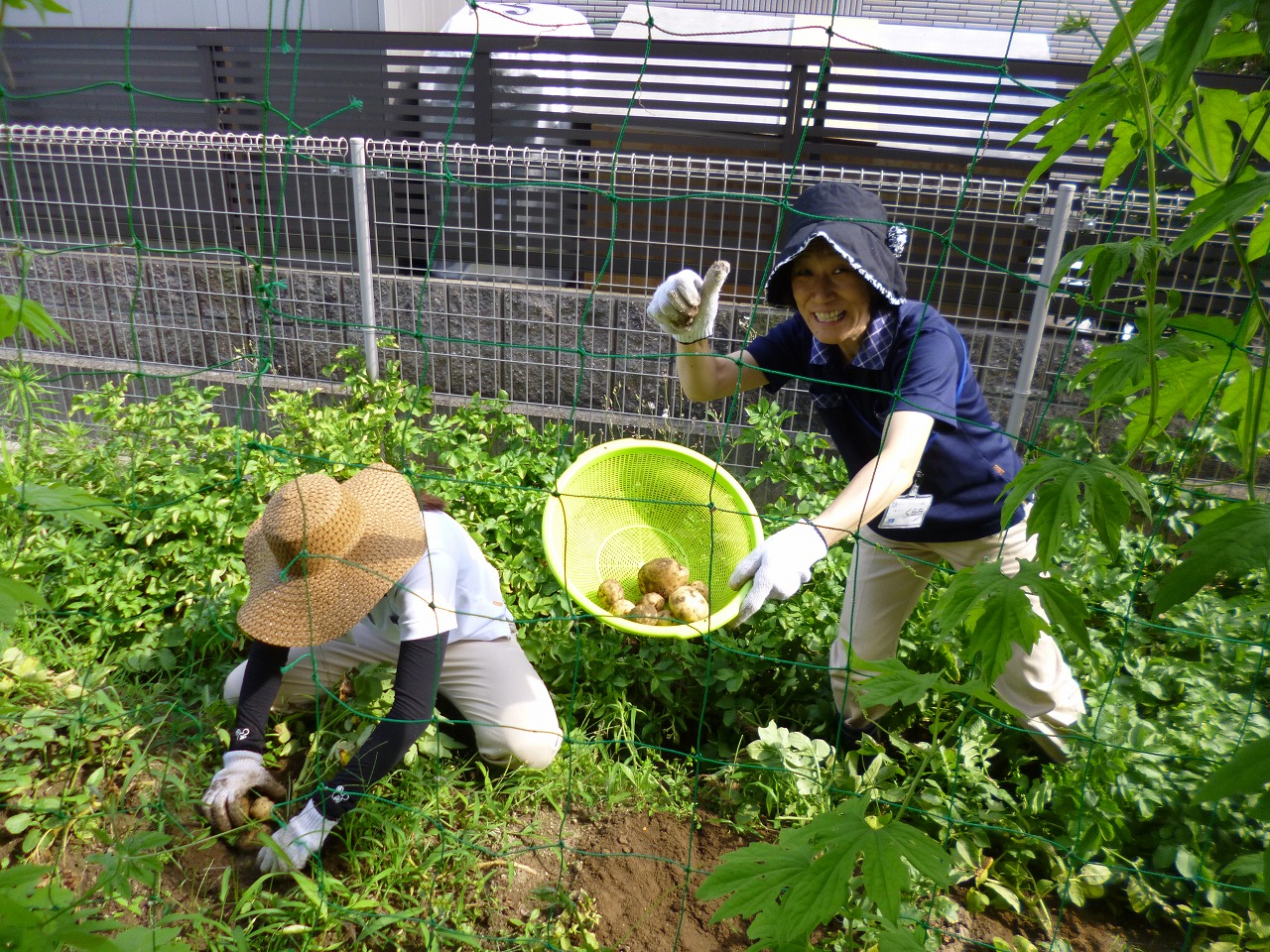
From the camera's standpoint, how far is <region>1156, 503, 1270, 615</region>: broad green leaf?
0.90m

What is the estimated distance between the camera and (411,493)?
2.16 m

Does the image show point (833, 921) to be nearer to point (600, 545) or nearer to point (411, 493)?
point (600, 545)

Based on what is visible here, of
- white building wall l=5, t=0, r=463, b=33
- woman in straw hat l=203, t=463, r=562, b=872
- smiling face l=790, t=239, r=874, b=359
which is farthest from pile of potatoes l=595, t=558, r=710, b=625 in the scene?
white building wall l=5, t=0, r=463, b=33

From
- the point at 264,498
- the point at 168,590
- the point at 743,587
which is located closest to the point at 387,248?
the point at 264,498

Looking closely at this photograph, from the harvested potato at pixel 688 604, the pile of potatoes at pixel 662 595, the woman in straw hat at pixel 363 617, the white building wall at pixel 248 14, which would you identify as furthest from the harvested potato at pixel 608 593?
the white building wall at pixel 248 14

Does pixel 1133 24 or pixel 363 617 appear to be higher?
pixel 1133 24

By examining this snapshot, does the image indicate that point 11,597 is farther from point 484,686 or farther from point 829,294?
point 829,294

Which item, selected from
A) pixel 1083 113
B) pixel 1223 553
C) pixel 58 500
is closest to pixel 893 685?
pixel 1223 553

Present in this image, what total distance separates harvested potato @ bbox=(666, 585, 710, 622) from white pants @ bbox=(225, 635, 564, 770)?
439mm

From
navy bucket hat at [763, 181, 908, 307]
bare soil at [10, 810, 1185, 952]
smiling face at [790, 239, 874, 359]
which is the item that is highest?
navy bucket hat at [763, 181, 908, 307]

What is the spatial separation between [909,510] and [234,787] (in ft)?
5.80

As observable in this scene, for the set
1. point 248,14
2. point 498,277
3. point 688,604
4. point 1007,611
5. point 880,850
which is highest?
point 248,14

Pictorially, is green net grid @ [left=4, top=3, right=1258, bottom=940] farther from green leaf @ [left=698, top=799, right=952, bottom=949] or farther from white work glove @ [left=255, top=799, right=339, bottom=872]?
green leaf @ [left=698, top=799, right=952, bottom=949]

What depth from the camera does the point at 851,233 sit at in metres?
1.93
